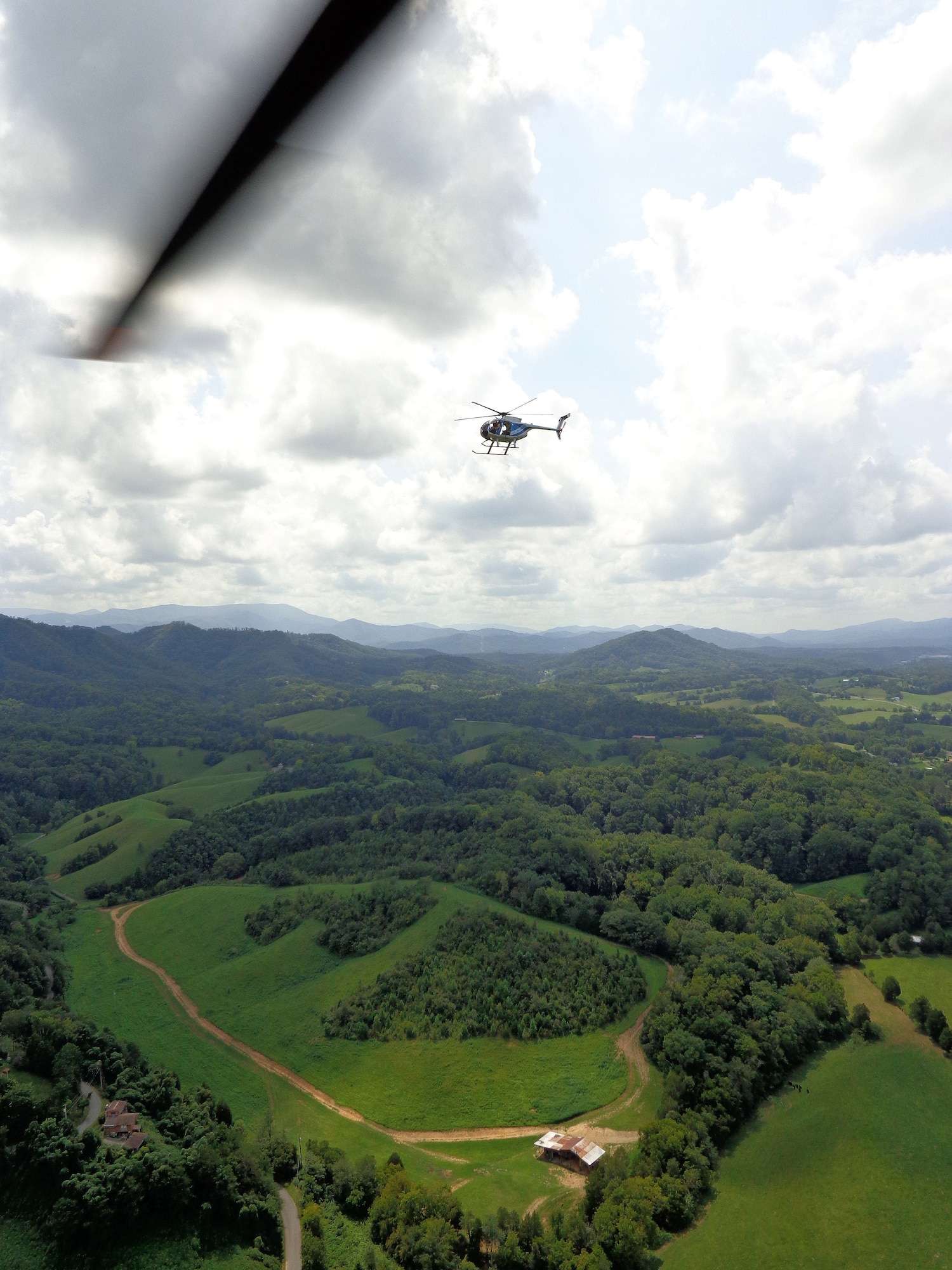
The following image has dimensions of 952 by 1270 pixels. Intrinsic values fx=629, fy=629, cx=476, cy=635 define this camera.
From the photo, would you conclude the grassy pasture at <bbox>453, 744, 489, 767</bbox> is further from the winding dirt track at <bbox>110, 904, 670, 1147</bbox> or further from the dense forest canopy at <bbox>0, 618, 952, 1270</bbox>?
the winding dirt track at <bbox>110, 904, 670, 1147</bbox>

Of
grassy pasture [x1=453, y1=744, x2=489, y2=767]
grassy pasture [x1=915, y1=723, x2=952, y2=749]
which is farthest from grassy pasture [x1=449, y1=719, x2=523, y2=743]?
grassy pasture [x1=915, y1=723, x2=952, y2=749]

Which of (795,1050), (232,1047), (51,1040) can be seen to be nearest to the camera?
(51,1040)

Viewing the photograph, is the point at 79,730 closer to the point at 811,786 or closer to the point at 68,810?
the point at 68,810

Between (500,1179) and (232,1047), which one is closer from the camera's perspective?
(500,1179)

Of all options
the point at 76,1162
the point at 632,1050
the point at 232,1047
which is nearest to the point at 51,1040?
the point at 76,1162

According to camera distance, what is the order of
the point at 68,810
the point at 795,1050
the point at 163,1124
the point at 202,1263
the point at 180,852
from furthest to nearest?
the point at 68,810, the point at 180,852, the point at 795,1050, the point at 163,1124, the point at 202,1263

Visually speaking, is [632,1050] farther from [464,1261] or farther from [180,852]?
[180,852]

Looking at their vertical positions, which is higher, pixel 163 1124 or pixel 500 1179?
pixel 163 1124
